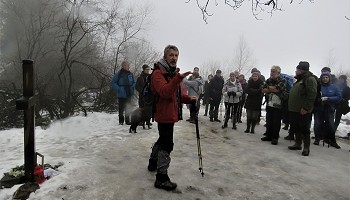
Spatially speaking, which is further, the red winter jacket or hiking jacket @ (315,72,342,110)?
hiking jacket @ (315,72,342,110)

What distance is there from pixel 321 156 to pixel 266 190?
3.18 m

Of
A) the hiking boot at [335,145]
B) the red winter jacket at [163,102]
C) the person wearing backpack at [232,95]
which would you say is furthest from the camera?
the person wearing backpack at [232,95]

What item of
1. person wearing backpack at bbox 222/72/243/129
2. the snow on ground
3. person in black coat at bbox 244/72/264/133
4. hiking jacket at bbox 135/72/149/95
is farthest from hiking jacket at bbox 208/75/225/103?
hiking jacket at bbox 135/72/149/95

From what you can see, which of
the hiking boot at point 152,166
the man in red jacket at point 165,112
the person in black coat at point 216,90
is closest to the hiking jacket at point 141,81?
the person in black coat at point 216,90

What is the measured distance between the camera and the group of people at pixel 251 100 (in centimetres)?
401

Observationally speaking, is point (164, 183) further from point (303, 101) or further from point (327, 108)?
point (327, 108)

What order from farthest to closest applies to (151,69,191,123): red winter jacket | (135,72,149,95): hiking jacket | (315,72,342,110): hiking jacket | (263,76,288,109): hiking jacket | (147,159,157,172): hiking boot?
(135,72,149,95): hiking jacket → (315,72,342,110): hiking jacket → (263,76,288,109): hiking jacket → (147,159,157,172): hiking boot → (151,69,191,123): red winter jacket

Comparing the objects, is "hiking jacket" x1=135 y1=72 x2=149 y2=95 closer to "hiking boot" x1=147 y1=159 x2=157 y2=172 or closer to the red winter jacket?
"hiking boot" x1=147 y1=159 x2=157 y2=172

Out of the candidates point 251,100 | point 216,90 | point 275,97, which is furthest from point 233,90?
point 275,97

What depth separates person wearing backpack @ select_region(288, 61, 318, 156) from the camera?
644 centimetres

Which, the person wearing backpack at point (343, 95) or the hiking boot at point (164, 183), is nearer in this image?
the hiking boot at point (164, 183)

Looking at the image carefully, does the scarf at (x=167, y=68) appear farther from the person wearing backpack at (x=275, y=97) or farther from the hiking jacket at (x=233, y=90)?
the hiking jacket at (x=233, y=90)

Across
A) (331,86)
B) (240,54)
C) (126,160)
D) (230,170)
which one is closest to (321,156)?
(331,86)

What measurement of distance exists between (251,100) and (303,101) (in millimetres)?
2497
